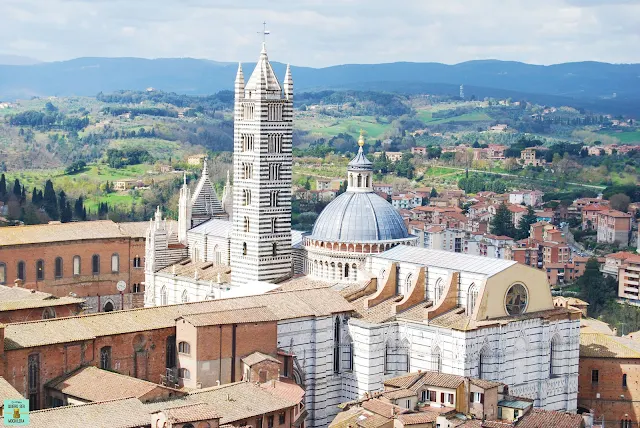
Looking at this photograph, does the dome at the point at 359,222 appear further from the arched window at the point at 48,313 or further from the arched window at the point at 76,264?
the arched window at the point at 76,264

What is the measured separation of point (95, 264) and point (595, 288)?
26.5 m

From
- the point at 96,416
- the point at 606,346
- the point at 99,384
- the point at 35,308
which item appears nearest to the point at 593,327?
the point at 606,346

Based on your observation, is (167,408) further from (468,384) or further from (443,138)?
(443,138)

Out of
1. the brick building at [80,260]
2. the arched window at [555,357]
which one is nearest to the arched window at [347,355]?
the arched window at [555,357]

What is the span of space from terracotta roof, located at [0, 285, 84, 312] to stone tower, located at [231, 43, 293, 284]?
6.87m

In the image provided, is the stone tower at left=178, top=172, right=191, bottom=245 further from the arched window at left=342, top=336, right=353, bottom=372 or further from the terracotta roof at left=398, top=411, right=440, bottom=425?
the terracotta roof at left=398, top=411, right=440, bottom=425

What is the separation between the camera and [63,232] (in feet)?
207

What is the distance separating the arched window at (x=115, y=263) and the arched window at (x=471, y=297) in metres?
25.0

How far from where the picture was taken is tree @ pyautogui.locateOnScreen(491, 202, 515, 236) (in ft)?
310

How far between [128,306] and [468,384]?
1092 inches

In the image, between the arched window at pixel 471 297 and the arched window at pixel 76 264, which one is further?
the arched window at pixel 76 264

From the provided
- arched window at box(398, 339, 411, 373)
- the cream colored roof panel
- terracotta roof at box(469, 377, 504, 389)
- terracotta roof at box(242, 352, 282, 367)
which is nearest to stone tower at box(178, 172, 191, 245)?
the cream colored roof panel

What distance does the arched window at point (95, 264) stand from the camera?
63.6 metres

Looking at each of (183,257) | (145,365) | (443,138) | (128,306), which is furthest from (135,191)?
(443,138)
